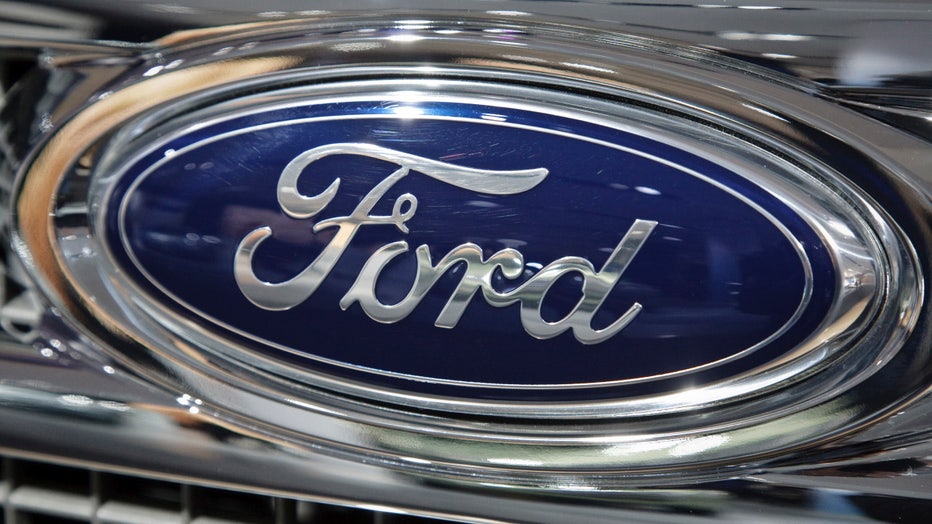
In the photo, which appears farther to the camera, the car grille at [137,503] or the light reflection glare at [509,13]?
the car grille at [137,503]

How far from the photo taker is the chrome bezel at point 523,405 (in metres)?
0.60

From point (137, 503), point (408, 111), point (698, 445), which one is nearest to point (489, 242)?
point (408, 111)

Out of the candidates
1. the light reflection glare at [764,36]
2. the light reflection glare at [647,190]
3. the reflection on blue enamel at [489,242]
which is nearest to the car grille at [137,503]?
the reflection on blue enamel at [489,242]

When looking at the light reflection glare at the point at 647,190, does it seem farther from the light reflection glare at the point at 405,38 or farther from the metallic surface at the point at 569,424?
the light reflection glare at the point at 405,38

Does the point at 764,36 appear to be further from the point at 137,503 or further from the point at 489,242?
the point at 137,503

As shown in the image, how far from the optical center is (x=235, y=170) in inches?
26.3

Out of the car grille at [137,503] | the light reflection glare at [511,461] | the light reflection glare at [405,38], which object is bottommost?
the car grille at [137,503]

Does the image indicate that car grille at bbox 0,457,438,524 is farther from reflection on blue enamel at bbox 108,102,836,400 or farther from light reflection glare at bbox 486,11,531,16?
light reflection glare at bbox 486,11,531,16

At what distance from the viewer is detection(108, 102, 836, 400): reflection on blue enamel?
61 centimetres

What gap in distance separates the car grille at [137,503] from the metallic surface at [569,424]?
5 cm

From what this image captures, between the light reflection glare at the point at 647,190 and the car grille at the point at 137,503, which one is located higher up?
the light reflection glare at the point at 647,190

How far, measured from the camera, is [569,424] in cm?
68

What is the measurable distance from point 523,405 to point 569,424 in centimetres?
4

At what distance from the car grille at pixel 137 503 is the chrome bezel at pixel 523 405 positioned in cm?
10
